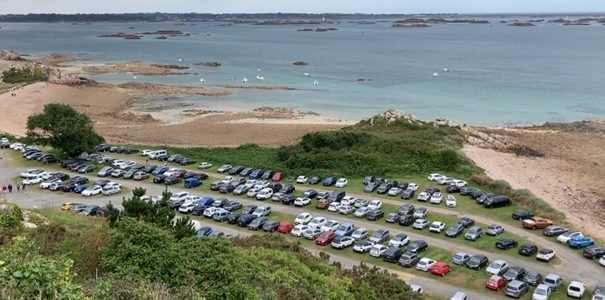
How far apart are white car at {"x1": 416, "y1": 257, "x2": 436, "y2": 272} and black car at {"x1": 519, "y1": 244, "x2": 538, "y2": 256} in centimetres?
541

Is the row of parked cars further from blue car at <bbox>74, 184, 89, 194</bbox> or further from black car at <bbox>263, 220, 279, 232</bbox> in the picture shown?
black car at <bbox>263, 220, 279, 232</bbox>

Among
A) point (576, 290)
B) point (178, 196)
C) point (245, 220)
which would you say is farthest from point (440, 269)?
point (178, 196)

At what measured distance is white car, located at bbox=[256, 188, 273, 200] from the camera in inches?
1574

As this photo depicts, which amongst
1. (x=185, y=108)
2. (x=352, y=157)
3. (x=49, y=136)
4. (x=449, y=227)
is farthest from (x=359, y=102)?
(x=449, y=227)

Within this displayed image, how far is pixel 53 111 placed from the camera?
47844 mm

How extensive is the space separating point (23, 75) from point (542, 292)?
9747cm

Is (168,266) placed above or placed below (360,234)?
above

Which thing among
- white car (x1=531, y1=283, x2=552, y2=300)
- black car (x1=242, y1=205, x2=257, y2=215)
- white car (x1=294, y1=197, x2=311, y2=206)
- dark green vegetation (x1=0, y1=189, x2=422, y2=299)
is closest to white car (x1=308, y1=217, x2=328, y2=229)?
white car (x1=294, y1=197, x2=311, y2=206)

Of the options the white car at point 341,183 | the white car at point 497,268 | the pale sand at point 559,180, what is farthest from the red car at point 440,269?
the white car at point 341,183

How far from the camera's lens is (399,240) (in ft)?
104

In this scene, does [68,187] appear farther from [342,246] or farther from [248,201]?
[342,246]

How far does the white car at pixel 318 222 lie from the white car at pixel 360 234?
2214 mm

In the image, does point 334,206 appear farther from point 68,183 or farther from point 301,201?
point 68,183

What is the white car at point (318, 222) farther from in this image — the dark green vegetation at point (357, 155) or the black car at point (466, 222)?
the dark green vegetation at point (357, 155)
